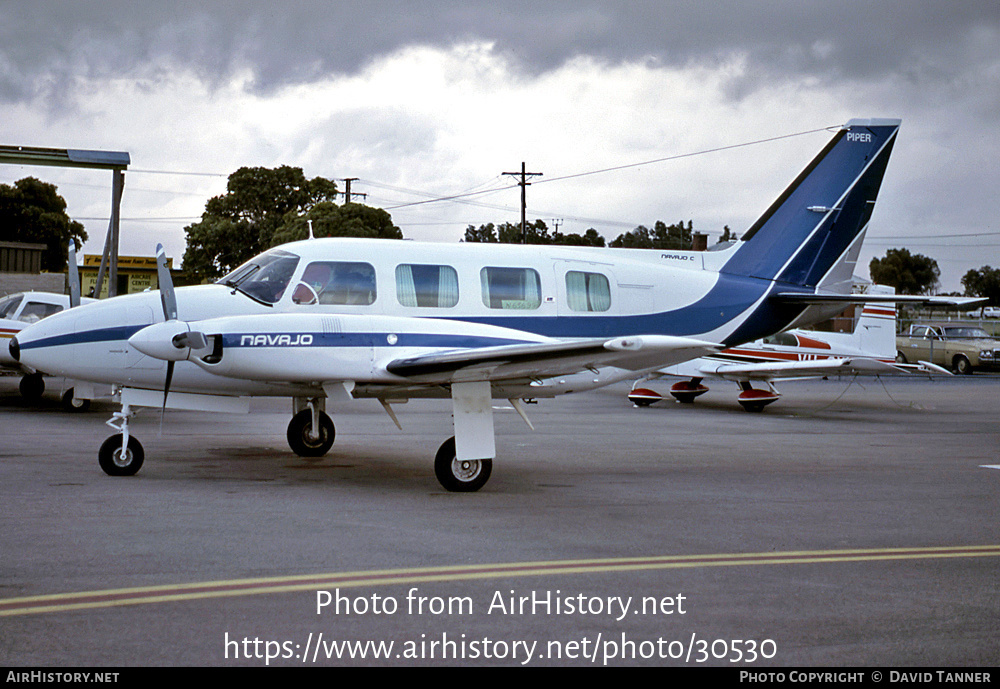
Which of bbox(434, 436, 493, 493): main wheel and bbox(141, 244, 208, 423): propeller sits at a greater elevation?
bbox(141, 244, 208, 423): propeller

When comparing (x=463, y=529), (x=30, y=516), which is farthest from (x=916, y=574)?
(x=30, y=516)

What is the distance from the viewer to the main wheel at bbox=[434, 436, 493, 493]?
30.8 feet

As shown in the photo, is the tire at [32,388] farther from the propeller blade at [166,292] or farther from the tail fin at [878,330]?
the tail fin at [878,330]

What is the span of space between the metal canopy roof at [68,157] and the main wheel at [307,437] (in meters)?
17.0

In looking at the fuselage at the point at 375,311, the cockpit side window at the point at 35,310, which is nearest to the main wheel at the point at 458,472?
the fuselage at the point at 375,311

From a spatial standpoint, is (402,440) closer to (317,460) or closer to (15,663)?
(317,460)

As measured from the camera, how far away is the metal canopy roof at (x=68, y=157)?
2545 centimetres

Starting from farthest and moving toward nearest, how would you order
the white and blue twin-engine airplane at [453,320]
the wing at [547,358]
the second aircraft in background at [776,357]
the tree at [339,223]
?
the tree at [339,223]
the second aircraft in background at [776,357]
the white and blue twin-engine airplane at [453,320]
the wing at [547,358]

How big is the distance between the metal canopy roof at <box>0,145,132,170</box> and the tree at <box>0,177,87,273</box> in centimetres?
3746

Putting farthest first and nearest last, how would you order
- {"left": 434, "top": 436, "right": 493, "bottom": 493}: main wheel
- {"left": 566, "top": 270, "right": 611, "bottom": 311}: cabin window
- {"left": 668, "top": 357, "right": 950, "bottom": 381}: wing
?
1. {"left": 668, "top": 357, "right": 950, "bottom": 381}: wing
2. {"left": 566, "top": 270, "right": 611, "bottom": 311}: cabin window
3. {"left": 434, "top": 436, "right": 493, "bottom": 493}: main wheel

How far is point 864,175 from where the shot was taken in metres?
14.0

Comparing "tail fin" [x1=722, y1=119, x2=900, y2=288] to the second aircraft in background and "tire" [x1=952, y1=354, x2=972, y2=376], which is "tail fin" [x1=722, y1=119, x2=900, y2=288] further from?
"tire" [x1=952, y1=354, x2=972, y2=376]

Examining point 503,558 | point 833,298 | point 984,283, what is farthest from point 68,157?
point 984,283

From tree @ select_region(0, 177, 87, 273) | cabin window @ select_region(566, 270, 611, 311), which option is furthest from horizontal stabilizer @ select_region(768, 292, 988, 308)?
tree @ select_region(0, 177, 87, 273)
